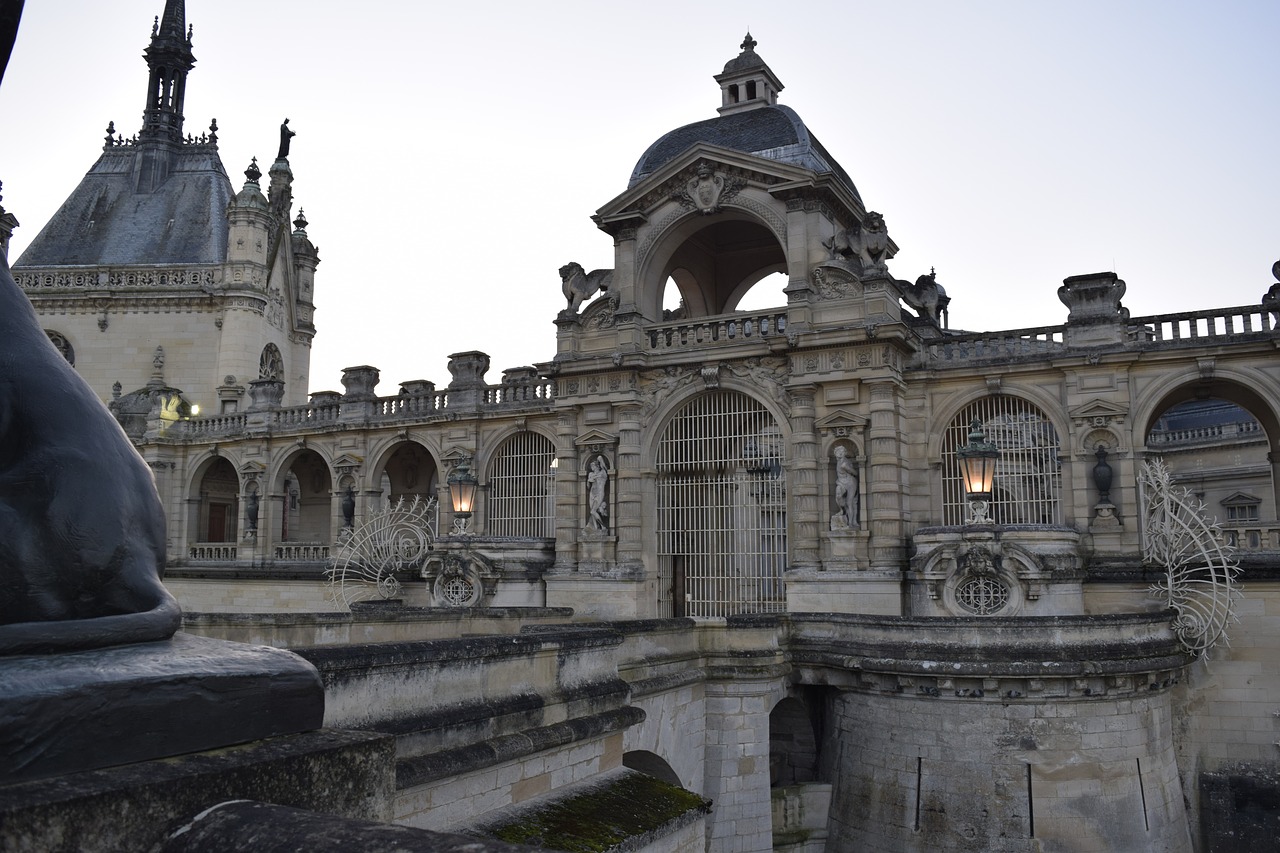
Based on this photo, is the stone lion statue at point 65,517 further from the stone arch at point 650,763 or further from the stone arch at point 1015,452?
the stone arch at point 1015,452

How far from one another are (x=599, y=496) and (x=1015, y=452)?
8955mm

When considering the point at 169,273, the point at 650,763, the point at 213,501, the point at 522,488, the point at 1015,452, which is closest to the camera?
the point at 650,763

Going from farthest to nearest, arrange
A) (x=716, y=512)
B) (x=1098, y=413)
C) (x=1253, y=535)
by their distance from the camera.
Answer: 1. (x=716, y=512)
2. (x=1098, y=413)
3. (x=1253, y=535)

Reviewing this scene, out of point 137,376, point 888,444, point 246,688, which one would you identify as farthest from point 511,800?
point 137,376

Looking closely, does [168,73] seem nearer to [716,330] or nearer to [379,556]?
[379,556]

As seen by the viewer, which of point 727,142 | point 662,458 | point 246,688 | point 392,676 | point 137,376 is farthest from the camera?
point 137,376

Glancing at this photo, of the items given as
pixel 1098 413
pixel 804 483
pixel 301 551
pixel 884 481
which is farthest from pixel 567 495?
pixel 1098 413

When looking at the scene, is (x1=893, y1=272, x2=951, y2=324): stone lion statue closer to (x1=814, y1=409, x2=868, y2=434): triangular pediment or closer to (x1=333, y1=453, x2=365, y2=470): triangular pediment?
(x1=814, y1=409, x2=868, y2=434): triangular pediment

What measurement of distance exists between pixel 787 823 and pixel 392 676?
1078 centimetres

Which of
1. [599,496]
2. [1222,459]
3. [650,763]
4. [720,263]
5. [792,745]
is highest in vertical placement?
[720,263]

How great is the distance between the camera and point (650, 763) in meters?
13.8

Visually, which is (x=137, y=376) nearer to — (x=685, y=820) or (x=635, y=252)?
(x=635, y=252)

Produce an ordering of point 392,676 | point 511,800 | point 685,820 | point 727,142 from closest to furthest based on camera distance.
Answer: point 392,676 → point 511,800 → point 685,820 → point 727,142

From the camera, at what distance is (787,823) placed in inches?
627
